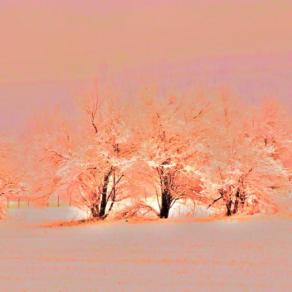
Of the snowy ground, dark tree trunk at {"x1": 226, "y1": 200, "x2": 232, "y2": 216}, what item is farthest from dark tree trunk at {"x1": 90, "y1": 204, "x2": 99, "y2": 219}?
dark tree trunk at {"x1": 226, "y1": 200, "x2": 232, "y2": 216}

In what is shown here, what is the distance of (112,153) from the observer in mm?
45250

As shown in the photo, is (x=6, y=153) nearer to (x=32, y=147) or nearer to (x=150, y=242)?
(x=32, y=147)

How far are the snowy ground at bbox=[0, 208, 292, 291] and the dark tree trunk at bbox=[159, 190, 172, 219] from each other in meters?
7.53

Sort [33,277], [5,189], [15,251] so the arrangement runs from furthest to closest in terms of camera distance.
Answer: [5,189] → [15,251] → [33,277]

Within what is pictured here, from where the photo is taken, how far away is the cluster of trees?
4478 centimetres

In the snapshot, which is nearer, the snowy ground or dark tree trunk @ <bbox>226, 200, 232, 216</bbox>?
the snowy ground

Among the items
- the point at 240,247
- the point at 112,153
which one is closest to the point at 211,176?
the point at 112,153

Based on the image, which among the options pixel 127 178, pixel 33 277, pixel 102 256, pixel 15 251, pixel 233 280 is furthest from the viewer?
pixel 127 178

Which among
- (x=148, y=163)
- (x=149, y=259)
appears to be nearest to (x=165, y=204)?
(x=148, y=163)

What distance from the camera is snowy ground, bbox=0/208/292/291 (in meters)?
16.1

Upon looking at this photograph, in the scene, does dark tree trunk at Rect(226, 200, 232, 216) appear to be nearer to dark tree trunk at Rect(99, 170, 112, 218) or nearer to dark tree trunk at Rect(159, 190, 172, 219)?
dark tree trunk at Rect(159, 190, 172, 219)

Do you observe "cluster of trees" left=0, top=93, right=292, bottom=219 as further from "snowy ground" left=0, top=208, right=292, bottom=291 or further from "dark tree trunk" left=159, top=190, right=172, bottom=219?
"snowy ground" left=0, top=208, right=292, bottom=291

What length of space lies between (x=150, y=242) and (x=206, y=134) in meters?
19.2

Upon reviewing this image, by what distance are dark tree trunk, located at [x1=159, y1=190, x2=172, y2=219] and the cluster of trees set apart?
0.06 metres
